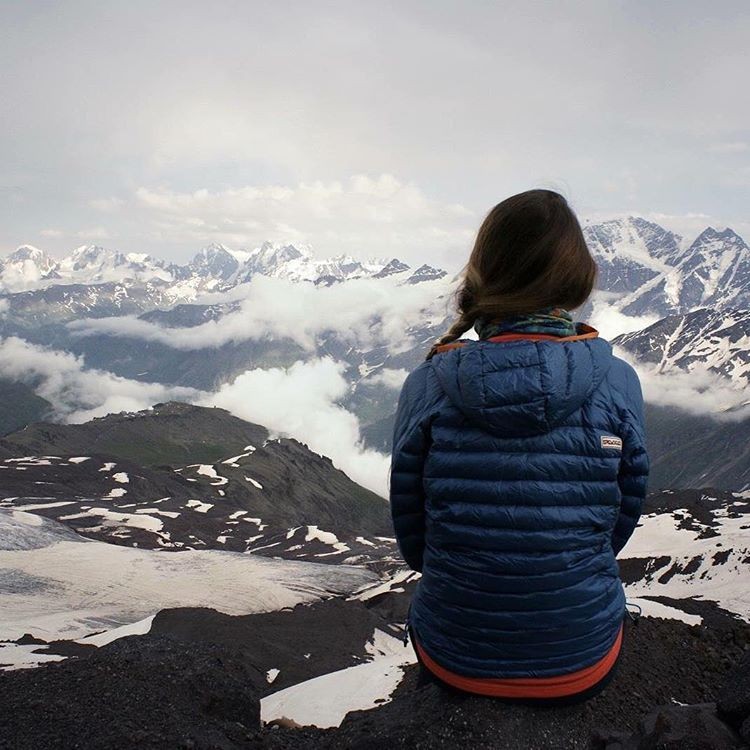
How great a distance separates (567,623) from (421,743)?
7.57 feet

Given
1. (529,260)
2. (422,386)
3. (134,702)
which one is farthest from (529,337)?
(134,702)

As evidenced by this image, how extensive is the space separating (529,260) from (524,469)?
186cm

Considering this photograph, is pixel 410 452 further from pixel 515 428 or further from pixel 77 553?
pixel 77 553

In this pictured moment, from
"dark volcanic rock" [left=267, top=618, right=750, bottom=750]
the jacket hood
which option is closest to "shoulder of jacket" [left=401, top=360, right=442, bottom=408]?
the jacket hood

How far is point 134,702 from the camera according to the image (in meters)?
10.3

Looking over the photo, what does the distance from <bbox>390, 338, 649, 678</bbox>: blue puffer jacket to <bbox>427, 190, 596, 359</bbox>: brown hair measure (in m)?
0.47

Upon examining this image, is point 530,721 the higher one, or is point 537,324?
point 537,324

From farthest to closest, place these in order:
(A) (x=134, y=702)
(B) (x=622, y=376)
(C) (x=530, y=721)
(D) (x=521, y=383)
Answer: (A) (x=134, y=702) < (C) (x=530, y=721) < (B) (x=622, y=376) < (D) (x=521, y=383)

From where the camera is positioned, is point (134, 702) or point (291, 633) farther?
point (291, 633)

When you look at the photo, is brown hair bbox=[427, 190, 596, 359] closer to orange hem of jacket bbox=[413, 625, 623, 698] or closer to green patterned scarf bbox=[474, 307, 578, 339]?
green patterned scarf bbox=[474, 307, 578, 339]

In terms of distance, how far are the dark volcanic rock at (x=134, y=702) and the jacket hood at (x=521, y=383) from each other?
822 centimetres

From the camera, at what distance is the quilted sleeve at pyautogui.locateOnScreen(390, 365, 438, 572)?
17.0 ft

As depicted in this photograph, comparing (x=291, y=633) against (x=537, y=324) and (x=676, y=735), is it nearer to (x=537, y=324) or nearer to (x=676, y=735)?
(x=676, y=735)

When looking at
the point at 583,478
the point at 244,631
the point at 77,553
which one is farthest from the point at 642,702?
the point at 77,553
